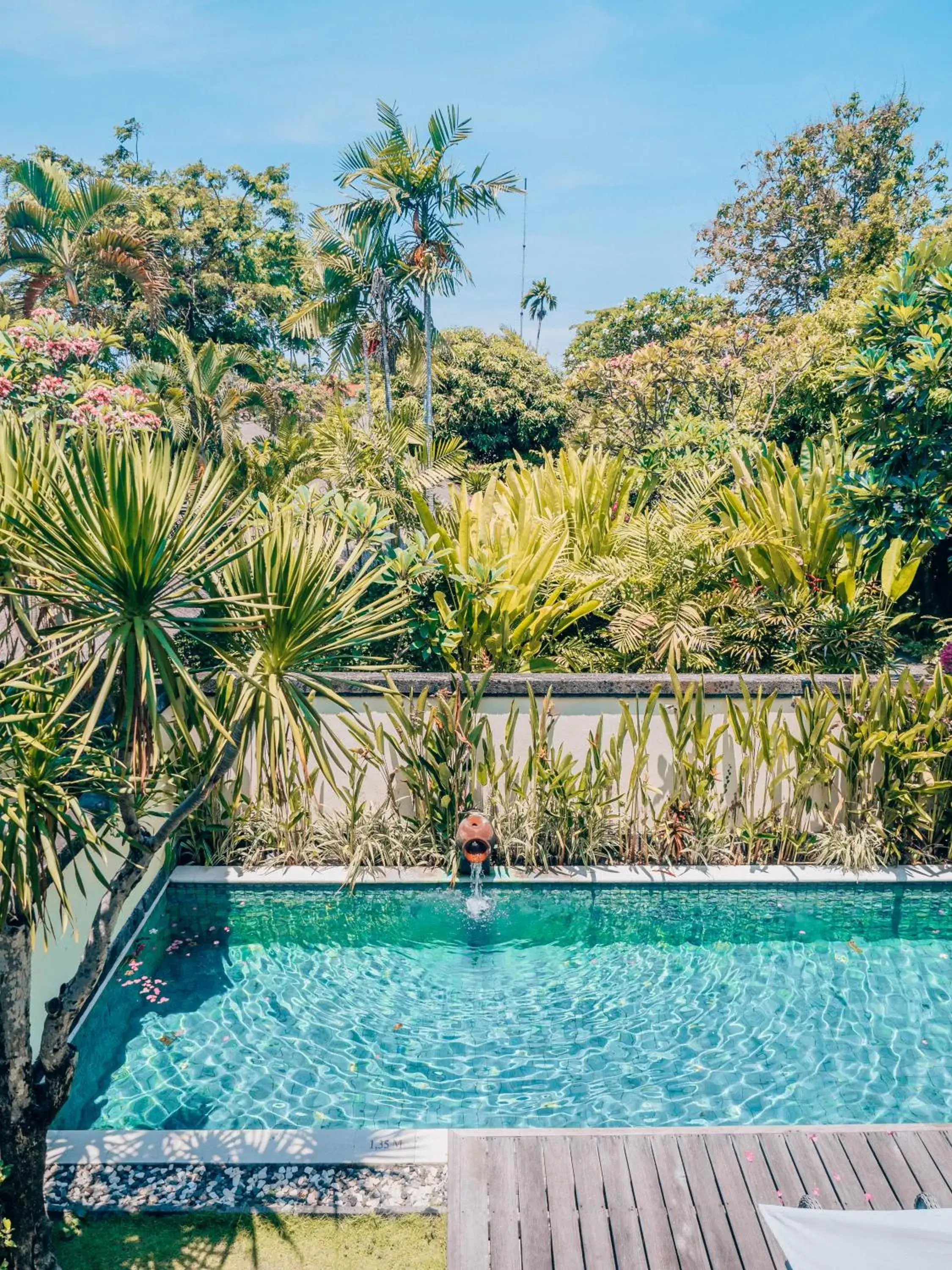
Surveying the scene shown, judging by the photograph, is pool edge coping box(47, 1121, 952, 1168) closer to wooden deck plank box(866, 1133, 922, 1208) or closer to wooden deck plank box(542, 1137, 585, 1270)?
wooden deck plank box(866, 1133, 922, 1208)

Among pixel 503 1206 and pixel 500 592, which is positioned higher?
pixel 500 592

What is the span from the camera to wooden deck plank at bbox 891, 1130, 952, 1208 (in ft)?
11.0

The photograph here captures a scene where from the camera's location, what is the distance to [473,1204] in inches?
129

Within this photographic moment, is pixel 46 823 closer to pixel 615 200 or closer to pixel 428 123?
pixel 428 123

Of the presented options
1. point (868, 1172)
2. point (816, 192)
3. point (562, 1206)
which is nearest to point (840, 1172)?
point (868, 1172)

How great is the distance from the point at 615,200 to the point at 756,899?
4070 centimetres

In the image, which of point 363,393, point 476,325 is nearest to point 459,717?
point 363,393

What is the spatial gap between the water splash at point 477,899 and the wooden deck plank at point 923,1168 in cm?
303

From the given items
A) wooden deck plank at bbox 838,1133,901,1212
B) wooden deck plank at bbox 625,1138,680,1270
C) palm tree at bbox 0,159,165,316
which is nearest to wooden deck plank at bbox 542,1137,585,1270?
wooden deck plank at bbox 625,1138,680,1270

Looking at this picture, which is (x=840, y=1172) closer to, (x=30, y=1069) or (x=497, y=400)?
(x=30, y=1069)

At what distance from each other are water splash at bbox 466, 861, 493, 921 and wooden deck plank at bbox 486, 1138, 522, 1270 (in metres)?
2.50

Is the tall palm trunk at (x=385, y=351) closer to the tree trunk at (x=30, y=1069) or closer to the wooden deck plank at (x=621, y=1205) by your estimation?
the tree trunk at (x=30, y=1069)

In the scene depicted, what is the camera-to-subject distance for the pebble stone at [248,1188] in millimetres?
3525

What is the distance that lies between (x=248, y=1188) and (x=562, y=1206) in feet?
Result: 4.48
